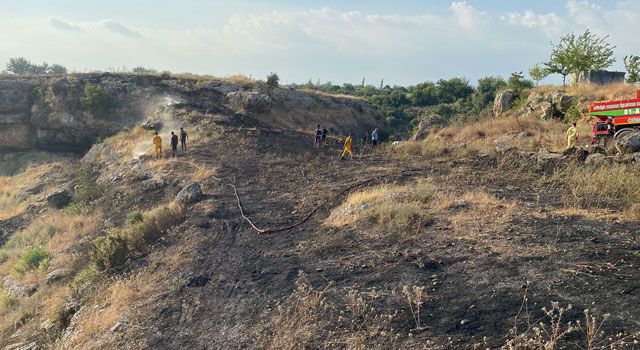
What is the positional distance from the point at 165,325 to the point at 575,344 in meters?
5.66

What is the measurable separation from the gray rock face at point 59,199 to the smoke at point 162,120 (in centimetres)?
346

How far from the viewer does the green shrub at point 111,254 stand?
9.59 meters

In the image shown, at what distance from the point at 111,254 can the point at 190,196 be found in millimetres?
3171

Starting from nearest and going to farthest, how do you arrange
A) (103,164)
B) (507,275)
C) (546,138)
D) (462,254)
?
1. (507,275)
2. (462,254)
3. (546,138)
4. (103,164)

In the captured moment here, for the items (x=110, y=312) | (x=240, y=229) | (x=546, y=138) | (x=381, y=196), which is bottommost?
(x=110, y=312)

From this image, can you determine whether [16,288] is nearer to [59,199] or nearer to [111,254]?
[111,254]

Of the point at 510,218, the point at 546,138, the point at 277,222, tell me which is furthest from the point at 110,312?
the point at 546,138

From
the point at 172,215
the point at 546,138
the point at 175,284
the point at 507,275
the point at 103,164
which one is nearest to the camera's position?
the point at 507,275

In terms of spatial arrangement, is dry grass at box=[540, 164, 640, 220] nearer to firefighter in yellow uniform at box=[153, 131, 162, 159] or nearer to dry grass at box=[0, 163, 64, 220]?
firefighter in yellow uniform at box=[153, 131, 162, 159]

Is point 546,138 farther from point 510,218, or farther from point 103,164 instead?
point 103,164

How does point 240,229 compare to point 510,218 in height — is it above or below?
below

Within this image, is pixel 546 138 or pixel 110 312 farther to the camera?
pixel 546 138

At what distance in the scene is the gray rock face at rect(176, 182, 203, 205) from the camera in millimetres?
12391

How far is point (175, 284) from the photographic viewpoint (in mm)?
7812
